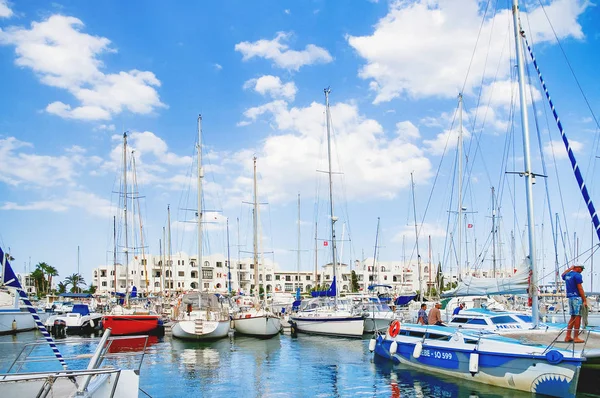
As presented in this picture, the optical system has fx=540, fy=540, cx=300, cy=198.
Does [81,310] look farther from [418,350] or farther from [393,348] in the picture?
[418,350]

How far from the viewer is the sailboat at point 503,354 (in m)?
16.6

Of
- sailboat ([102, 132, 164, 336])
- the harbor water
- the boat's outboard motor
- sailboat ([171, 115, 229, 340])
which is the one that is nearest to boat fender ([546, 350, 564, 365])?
the harbor water

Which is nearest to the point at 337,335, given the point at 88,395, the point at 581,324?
the point at 581,324

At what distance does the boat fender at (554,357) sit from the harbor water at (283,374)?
60.7 inches

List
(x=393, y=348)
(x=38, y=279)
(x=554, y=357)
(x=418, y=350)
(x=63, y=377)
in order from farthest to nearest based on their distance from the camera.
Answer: (x=38, y=279)
(x=393, y=348)
(x=418, y=350)
(x=554, y=357)
(x=63, y=377)

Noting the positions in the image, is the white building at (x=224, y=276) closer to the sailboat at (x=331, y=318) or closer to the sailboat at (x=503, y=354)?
the sailboat at (x=331, y=318)

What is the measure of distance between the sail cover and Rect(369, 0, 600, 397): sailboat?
7.32 metres

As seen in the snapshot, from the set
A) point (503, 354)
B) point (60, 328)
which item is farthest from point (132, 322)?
point (503, 354)

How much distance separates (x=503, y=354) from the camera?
1838 cm

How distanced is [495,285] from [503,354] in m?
13.2

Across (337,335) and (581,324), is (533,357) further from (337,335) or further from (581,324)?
(337,335)

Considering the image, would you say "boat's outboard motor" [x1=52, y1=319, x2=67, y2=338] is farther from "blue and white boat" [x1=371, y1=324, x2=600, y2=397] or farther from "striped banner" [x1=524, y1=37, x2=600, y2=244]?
"striped banner" [x1=524, y1=37, x2=600, y2=244]

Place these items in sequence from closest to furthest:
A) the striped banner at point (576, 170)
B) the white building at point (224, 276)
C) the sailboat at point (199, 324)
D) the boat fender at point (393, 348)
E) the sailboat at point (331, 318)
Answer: the striped banner at point (576, 170), the boat fender at point (393, 348), the sailboat at point (199, 324), the sailboat at point (331, 318), the white building at point (224, 276)

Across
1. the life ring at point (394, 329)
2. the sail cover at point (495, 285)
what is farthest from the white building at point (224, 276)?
the life ring at point (394, 329)
